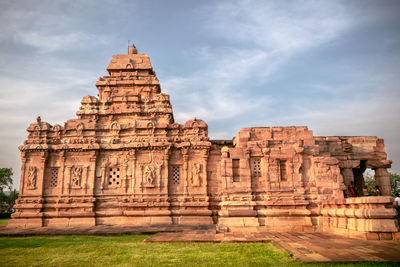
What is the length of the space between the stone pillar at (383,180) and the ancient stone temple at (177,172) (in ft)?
0.17

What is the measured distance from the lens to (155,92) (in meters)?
23.1

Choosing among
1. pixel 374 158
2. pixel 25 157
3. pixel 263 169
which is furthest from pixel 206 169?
pixel 25 157

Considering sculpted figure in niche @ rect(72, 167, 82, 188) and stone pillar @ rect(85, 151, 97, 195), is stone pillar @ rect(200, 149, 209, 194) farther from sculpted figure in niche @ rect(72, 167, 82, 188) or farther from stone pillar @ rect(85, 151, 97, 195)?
sculpted figure in niche @ rect(72, 167, 82, 188)

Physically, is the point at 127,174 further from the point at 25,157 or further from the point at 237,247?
the point at 237,247

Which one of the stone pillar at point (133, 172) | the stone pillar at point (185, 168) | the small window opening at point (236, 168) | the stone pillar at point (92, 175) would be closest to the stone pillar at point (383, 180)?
the small window opening at point (236, 168)

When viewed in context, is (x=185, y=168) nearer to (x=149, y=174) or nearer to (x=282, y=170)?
(x=149, y=174)

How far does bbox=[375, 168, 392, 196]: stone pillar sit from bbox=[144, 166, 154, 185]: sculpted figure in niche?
13.3 metres

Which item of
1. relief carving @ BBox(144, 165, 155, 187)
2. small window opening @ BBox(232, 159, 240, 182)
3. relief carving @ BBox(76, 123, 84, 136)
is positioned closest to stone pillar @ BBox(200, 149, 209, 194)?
small window opening @ BBox(232, 159, 240, 182)

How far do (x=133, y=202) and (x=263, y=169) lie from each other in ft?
25.9

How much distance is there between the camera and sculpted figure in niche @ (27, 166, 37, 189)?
18.3 meters

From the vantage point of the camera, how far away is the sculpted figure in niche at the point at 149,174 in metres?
17.9

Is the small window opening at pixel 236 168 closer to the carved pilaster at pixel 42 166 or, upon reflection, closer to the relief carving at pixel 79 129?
the relief carving at pixel 79 129

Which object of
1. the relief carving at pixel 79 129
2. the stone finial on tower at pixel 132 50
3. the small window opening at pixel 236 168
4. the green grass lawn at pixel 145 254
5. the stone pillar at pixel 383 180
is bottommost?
the green grass lawn at pixel 145 254

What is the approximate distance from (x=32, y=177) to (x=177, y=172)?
9.02 m
